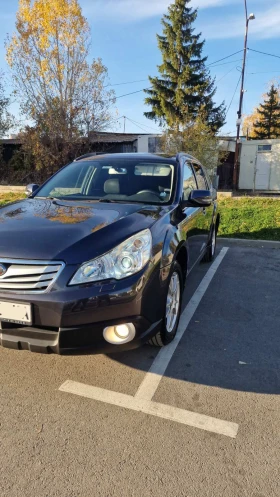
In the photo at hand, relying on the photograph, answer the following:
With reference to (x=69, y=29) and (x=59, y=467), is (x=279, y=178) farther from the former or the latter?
(x=59, y=467)

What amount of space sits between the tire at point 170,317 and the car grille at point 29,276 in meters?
0.98

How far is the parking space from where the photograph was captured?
1.80m

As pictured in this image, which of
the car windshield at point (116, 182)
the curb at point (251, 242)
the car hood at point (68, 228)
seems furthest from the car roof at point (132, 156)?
the curb at point (251, 242)

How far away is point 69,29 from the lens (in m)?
16.6

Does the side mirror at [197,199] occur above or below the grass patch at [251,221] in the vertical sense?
above

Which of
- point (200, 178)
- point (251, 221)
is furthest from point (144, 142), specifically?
point (200, 178)

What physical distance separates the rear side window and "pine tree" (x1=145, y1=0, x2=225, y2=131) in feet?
65.6

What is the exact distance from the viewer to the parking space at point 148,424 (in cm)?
180

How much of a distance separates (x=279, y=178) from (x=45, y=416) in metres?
20.2

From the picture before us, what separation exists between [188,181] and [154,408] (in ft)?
8.40

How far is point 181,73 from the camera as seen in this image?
24359mm

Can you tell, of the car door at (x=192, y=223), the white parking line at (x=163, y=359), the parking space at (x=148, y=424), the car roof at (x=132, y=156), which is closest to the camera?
the parking space at (x=148, y=424)

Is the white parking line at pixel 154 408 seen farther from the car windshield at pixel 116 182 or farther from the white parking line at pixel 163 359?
the car windshield at pixel 116 182

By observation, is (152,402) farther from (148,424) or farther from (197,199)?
(197,199)
